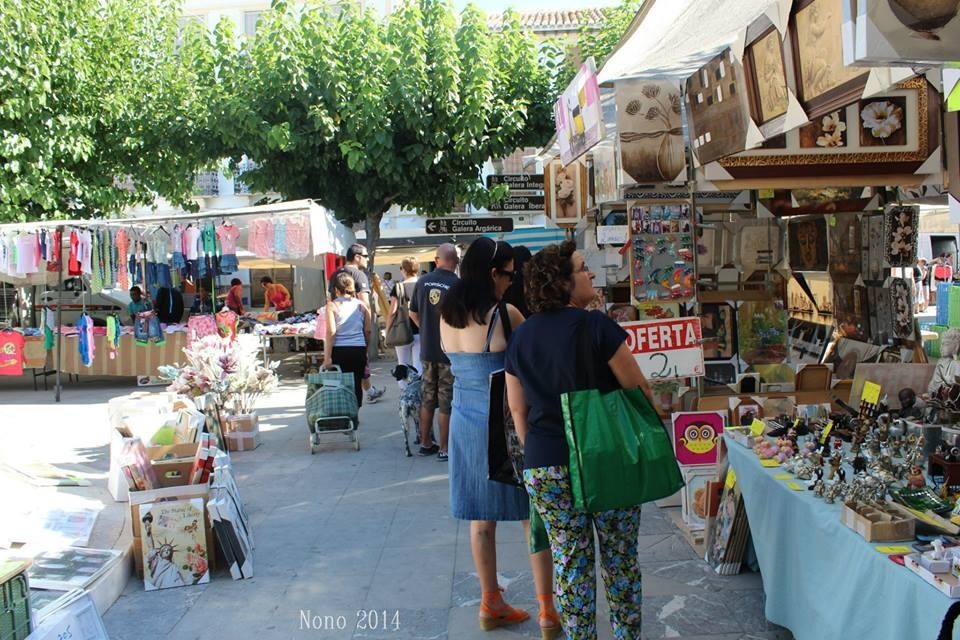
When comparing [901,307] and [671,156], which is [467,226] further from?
[671,156]

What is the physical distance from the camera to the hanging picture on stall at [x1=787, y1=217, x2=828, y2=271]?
7305mm

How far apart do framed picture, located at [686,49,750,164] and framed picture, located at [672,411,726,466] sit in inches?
58.4

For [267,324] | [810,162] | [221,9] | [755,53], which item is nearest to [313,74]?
[267,324]

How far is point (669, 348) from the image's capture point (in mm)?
4969

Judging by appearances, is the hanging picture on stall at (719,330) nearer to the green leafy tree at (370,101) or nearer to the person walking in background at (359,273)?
Answer: the person walking in background at (359,273)

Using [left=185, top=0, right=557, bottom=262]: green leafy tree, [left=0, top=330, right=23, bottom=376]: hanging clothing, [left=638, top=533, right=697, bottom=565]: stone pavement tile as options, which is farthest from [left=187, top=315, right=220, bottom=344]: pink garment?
[left=638, top=533, right=697, bottom=565]: stone pavement tile

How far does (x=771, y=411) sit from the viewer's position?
488 cm

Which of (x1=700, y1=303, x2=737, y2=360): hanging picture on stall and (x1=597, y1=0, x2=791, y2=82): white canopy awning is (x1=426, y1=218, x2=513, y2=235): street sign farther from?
(x1=597, y1=0, x2=791, y2=82): white canopy awning

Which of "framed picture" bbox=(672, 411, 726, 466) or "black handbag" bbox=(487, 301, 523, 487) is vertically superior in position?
"black handbag" bbox=(487, 301, 523, 487)

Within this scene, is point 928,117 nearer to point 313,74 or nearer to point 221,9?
point 313,74

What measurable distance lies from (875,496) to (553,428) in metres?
1.17

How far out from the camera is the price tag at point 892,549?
8.45 ft

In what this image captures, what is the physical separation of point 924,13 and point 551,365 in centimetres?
155

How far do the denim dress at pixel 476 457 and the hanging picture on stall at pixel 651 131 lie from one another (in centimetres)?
216
